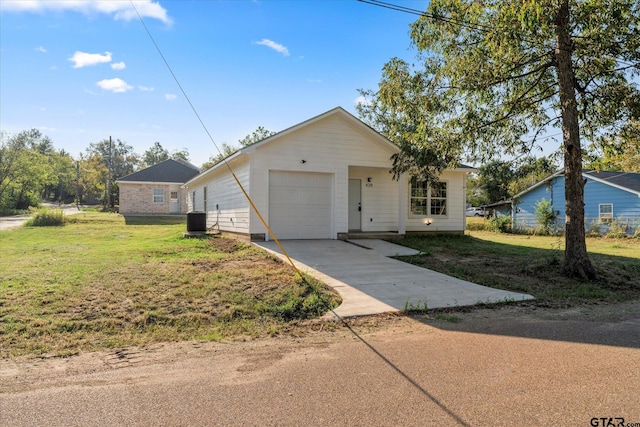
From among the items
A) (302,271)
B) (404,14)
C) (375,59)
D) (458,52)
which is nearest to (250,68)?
(375,59)

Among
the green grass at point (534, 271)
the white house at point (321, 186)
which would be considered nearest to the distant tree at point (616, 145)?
the green grass at point (534, 271)

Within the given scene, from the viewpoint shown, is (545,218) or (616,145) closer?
(616,145)

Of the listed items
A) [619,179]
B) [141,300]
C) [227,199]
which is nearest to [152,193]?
[227,199]

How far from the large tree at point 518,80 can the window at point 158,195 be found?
25095 mm

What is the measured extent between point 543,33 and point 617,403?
8956 millimetres

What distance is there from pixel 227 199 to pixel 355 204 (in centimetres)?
520

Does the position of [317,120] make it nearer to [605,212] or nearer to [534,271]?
[534,271]

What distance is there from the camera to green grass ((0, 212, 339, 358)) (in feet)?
16.1

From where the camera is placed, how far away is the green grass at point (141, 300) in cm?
490

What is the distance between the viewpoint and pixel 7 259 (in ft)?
30.9

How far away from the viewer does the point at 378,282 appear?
7.95 meters

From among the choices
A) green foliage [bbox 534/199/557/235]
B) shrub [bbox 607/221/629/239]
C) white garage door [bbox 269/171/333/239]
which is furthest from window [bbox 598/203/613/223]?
white garage door [bbox 269/171/333/239]

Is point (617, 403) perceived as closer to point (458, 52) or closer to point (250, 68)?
point (458, 52)

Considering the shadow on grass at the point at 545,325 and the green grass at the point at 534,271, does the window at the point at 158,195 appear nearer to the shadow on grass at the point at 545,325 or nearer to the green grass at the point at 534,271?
the green grass at the point at 534,271
